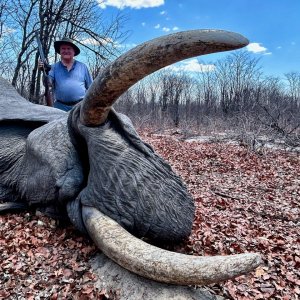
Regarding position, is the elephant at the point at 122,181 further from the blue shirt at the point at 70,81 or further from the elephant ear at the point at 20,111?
the blue shirt at the point at 70,81

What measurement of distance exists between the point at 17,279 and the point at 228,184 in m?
3.64

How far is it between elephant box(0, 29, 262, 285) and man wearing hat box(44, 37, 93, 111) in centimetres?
198

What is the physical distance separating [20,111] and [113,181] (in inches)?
72.8

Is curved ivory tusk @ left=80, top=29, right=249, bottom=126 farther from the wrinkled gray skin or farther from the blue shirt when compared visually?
the blue shirt

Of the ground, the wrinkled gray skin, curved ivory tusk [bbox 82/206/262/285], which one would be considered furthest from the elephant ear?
curved ivory tusk [bbox 82/206/262/285]

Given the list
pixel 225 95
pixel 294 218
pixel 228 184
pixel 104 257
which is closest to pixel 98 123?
pixel 104 257

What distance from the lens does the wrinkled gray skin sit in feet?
6.93

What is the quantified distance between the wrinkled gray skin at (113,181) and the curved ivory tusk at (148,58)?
21 centimetres

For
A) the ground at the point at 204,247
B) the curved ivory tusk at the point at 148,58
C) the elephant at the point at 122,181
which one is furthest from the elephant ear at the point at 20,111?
the curved ivory tusk at the point at 148,58

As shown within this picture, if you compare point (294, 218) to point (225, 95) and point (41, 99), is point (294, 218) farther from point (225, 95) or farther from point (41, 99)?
point (225, 95)

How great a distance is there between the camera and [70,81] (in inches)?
189

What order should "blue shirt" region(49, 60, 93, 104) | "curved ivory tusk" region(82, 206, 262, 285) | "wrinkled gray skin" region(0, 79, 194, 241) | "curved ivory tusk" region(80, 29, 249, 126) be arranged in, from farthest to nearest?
"blue shirt" region(49, 60, 93, 104) < "wrinkled gray skin" region(0, 79, 194, 241) < "curved ivory tusk" region(82, 206, 262, 285) < "curved ivory tusk" region(80, 29, 249, 126)

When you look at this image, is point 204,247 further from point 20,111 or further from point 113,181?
point 20,111

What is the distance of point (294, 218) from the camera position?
3773 millimetres
